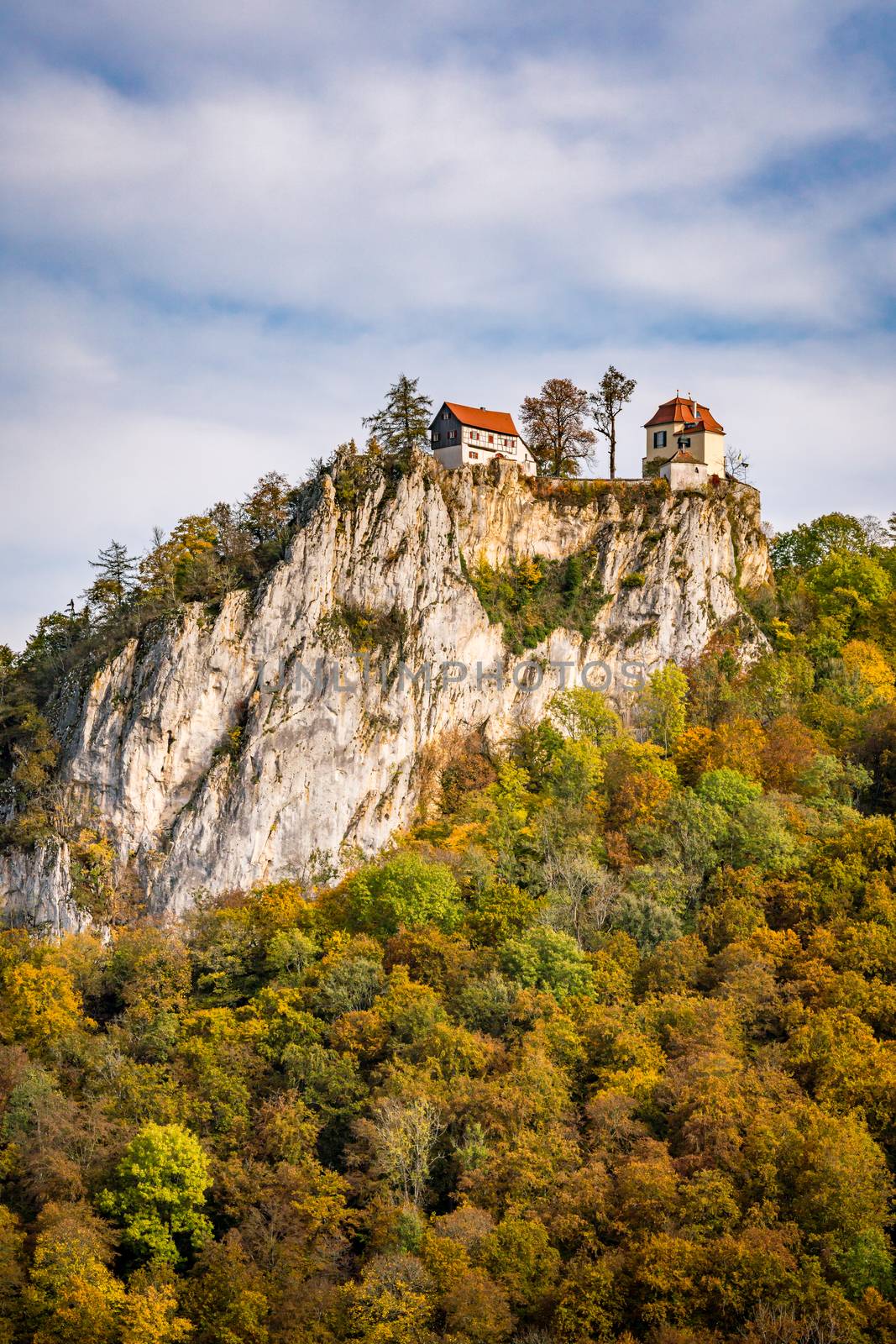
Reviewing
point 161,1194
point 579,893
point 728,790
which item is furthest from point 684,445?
point 161,1194

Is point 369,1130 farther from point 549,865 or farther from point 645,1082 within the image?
point 549,865

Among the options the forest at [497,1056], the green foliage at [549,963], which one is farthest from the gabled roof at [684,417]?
the green foliage at [549,963]

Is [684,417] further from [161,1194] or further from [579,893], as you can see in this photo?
[161,1194]

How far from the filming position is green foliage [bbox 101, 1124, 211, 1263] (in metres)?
37.5

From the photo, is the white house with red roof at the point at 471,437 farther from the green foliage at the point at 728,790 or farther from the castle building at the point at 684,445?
the green foliage at the point at 728,790

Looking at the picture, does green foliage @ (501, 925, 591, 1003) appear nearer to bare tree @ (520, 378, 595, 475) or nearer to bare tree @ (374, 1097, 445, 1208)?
bare tree @ (374, 1097, 445, 1208)

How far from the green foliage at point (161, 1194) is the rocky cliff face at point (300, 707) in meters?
15.6

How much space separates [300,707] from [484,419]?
748 inches

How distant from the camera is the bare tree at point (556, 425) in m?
67.2

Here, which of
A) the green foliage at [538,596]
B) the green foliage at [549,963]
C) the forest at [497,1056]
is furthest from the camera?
the green foliage at [538,596]

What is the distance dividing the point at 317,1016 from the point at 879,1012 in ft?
65.2

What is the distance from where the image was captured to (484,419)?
6350 centimetres

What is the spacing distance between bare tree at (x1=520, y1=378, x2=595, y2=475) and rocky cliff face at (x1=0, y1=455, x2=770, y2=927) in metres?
6.78

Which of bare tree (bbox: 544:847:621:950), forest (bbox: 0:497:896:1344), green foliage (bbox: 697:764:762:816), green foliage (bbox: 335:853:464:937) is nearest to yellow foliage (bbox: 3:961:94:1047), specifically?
forest (bbox: 0:497:896:1344)
